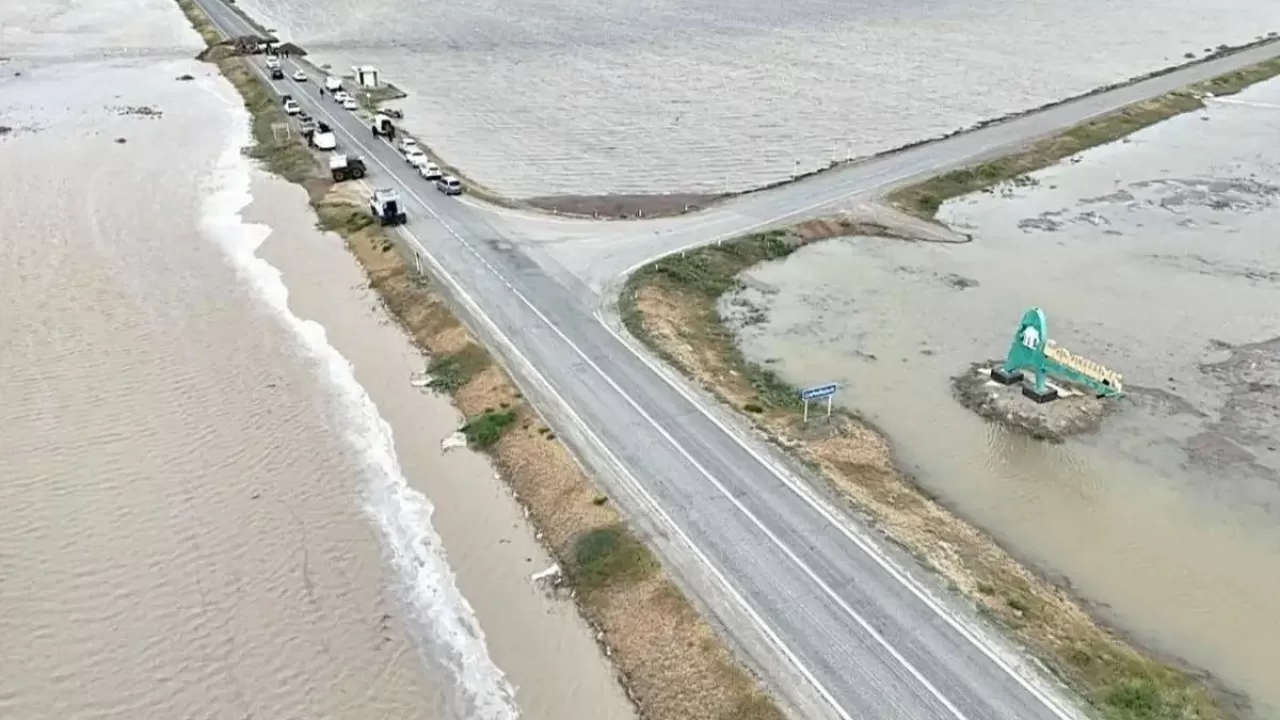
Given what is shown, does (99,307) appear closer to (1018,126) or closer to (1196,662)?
(1196,662)

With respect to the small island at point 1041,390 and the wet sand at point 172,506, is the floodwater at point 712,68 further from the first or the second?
the small island at point 1041,390

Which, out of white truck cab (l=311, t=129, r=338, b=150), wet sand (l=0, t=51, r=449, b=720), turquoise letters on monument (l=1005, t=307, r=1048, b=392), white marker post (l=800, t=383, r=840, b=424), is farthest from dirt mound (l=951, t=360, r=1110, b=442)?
white truck cab (l=311, t=129, r=338, b=150)

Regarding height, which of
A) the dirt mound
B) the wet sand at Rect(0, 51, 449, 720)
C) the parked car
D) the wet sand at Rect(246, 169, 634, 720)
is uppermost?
the parked car

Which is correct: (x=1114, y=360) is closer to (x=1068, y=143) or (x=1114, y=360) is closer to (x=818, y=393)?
(x=818, y=393)

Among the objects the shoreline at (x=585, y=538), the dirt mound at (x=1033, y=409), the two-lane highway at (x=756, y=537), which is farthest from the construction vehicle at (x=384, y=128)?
the dirt mound at (x=1033, y=409)

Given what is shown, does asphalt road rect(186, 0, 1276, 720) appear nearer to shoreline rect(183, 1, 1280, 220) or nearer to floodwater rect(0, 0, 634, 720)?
shoreline rect(183, 1, 1280, 220)

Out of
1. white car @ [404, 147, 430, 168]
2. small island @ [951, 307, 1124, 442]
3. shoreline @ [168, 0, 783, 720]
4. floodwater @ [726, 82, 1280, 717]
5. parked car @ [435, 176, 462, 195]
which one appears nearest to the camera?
shoreline @ [168, 0, 783, 720]
